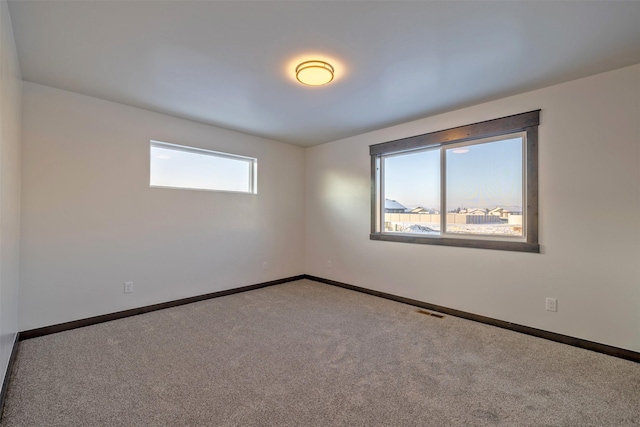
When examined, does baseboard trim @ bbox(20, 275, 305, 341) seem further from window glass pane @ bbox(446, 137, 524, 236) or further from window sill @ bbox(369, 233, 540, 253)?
window glass pane @ bbox(446, 137, 524, 236)

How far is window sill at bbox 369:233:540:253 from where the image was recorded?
302 centimetres

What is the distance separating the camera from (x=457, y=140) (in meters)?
3.56

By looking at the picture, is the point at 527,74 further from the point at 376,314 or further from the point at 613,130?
the point at 376,314

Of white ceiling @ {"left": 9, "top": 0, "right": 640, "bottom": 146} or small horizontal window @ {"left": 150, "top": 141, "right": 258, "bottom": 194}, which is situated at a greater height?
white ceiling @ {"left": 9, "top": 0, "right": 640, "bottom": 146}

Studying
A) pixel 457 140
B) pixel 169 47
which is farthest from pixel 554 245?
pixel 169 47

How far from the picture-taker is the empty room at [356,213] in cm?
189

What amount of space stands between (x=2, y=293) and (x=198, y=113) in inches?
100

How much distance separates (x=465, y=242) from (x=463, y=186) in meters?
0.68

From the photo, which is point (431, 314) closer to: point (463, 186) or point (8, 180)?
point (463, 186)

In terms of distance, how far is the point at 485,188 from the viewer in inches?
134

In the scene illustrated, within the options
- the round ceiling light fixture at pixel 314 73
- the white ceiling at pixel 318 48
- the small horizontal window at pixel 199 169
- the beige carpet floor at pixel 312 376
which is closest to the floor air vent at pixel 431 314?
the beige carpet floor at pixel 312 376

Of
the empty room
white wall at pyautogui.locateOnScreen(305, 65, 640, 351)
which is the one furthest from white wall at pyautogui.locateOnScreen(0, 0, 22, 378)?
white wall at pyautogui.locateOnScreen(305, 65, 640, 351)

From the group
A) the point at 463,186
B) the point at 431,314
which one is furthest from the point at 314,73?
the point at 431,314

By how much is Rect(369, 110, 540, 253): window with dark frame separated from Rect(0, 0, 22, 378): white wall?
12.4ft
